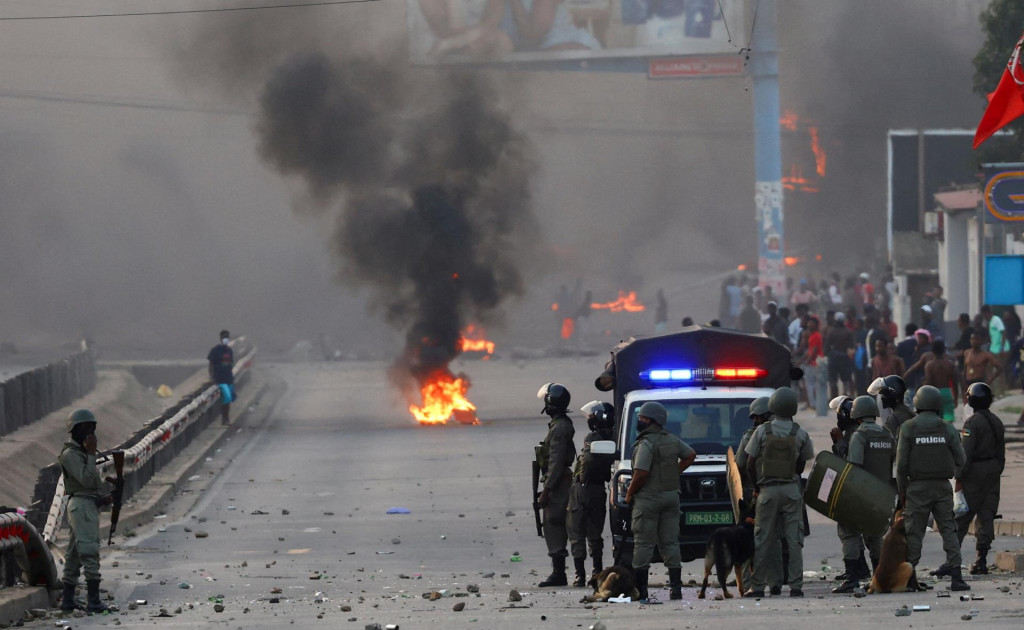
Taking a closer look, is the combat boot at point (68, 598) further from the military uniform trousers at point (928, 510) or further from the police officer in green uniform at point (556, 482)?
the military uniform trousers at point (928, 510)

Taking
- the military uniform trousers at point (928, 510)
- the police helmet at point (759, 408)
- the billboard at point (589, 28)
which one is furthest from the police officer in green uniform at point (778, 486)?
the billboard at point (589, 28)

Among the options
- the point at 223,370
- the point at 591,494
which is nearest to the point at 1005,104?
the point at 591,494

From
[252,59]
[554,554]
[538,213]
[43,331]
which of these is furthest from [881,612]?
[538,213]

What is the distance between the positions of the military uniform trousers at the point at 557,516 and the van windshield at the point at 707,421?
111 cm

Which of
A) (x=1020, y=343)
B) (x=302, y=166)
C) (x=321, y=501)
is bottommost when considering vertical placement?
(x=321, y=501)

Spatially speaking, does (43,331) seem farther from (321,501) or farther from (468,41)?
(321,501)

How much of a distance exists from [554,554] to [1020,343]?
11.9 meters

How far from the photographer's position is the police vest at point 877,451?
10.6 m

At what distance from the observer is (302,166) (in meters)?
32.4

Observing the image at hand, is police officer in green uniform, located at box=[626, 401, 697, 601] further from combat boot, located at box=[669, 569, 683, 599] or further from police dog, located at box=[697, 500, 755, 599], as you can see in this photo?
police dog, located at box=[697, 500, 755, 599]

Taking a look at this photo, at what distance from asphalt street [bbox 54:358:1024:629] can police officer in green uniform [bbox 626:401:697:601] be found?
331 millimetres

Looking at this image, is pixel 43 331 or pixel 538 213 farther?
pixel 538 213

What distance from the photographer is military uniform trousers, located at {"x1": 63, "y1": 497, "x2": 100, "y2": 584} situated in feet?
34.7

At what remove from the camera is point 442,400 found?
28.5 m
